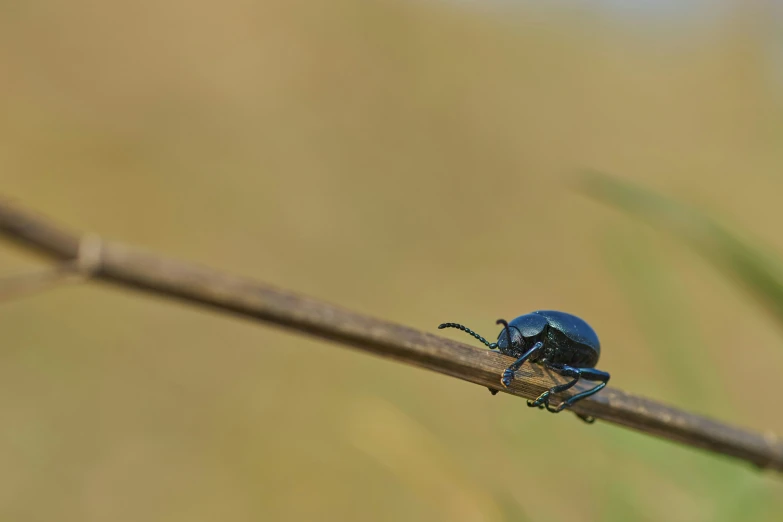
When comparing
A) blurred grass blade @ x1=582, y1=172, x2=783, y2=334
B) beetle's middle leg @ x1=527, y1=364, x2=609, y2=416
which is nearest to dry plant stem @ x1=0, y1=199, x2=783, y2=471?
beetle's middle leg @ x1=527, y1=364, x2=609, y2=416

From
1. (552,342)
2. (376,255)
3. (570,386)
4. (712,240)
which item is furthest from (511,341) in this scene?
(376,255)

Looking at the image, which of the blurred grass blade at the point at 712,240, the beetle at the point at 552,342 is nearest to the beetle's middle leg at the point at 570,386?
the beetle at the point at 552,342

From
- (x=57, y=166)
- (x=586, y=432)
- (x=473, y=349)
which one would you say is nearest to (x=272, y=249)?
(x=57, y=166)

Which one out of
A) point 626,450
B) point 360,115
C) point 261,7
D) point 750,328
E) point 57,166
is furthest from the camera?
point 261,7

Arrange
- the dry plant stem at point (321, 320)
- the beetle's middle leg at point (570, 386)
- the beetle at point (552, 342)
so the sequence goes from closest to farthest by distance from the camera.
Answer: the dry plant stem at point (321, 320)
the beetle's middle leg at point (570, 386)
the beetle at point (552, 342)

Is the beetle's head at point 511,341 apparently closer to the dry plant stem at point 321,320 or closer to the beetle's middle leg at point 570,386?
the beetle's middle leg at point 570,386

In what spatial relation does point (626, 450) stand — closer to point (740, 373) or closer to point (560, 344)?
point (560, 344)

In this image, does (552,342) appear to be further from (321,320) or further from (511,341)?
(321,320)
